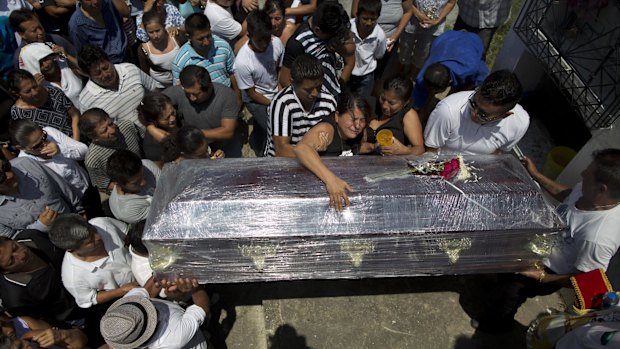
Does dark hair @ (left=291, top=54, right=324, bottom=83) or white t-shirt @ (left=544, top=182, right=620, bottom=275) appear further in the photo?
dark hair @ (left=291, top=54, right=324, bottom=83)

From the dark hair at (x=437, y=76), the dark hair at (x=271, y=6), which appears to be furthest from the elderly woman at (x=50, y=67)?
the dark hair at (x=437, y=76)

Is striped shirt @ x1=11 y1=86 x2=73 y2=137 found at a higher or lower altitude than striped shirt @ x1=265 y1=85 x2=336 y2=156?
lower

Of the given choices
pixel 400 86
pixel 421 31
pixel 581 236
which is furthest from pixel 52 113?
pixel 581 236

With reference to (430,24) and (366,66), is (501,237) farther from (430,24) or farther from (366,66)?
(430,24)

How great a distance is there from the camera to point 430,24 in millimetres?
4473

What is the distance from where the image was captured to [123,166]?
8.86ft

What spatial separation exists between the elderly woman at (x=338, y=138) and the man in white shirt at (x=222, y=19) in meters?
1.93

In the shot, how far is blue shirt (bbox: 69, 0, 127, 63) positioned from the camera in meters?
3.89

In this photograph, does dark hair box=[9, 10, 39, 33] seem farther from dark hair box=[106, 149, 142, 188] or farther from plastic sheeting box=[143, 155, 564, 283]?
plastic sheeting box=[143, 155, 564, 283]

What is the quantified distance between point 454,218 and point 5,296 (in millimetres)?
2851

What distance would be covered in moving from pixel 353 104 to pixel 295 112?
17.2 inches

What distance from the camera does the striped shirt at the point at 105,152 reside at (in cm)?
322

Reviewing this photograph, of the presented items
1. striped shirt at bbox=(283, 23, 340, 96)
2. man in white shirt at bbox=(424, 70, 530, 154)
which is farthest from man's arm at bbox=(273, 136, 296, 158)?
man in white shirt at bbox=(424, 70, 530, 154)

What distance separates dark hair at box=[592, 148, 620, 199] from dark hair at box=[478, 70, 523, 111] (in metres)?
0.62
